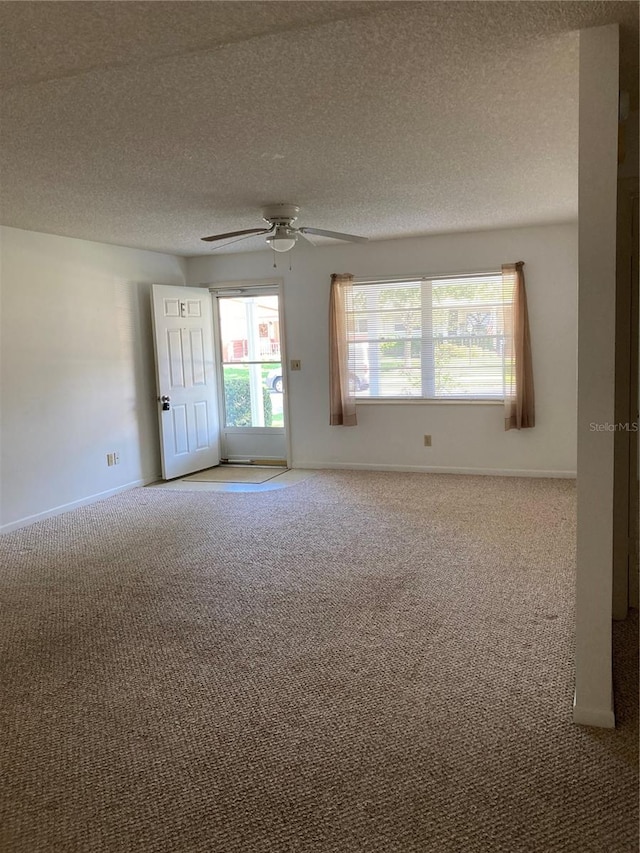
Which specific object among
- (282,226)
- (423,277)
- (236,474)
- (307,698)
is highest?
(282,226)

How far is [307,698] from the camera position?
8.09 ft

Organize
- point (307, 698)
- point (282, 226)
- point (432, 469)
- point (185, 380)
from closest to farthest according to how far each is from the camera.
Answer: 1. point (307, 698)
2. point (282, 226)
3. point (432, 469)
4. point (185, 380)

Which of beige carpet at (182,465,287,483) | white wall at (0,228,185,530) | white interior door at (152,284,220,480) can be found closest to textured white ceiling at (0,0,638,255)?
white wall at (0,228,185,530)

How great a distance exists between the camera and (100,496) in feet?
19.2

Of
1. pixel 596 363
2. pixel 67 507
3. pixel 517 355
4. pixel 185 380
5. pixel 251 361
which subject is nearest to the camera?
pixel 596 363

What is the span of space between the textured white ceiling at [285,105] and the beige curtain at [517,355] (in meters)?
1.23

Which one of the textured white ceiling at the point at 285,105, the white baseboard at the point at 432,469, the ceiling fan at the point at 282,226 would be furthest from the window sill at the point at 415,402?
the ceiling fan at the point at 282,226

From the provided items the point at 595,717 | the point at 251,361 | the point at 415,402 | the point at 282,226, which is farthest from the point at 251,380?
the point at 595,717

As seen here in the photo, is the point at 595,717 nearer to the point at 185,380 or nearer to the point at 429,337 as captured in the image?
the point at 429,337

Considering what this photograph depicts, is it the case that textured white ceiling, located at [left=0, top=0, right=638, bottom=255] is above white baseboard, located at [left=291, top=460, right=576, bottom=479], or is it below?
above

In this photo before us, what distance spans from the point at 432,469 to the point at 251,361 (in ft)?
8.44

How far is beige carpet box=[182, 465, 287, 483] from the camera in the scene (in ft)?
21.4

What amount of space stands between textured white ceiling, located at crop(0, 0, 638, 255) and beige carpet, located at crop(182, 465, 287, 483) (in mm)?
2888

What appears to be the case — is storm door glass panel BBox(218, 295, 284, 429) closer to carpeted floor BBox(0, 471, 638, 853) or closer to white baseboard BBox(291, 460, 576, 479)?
white baseboard BBox(291, 460, 576, 479)
